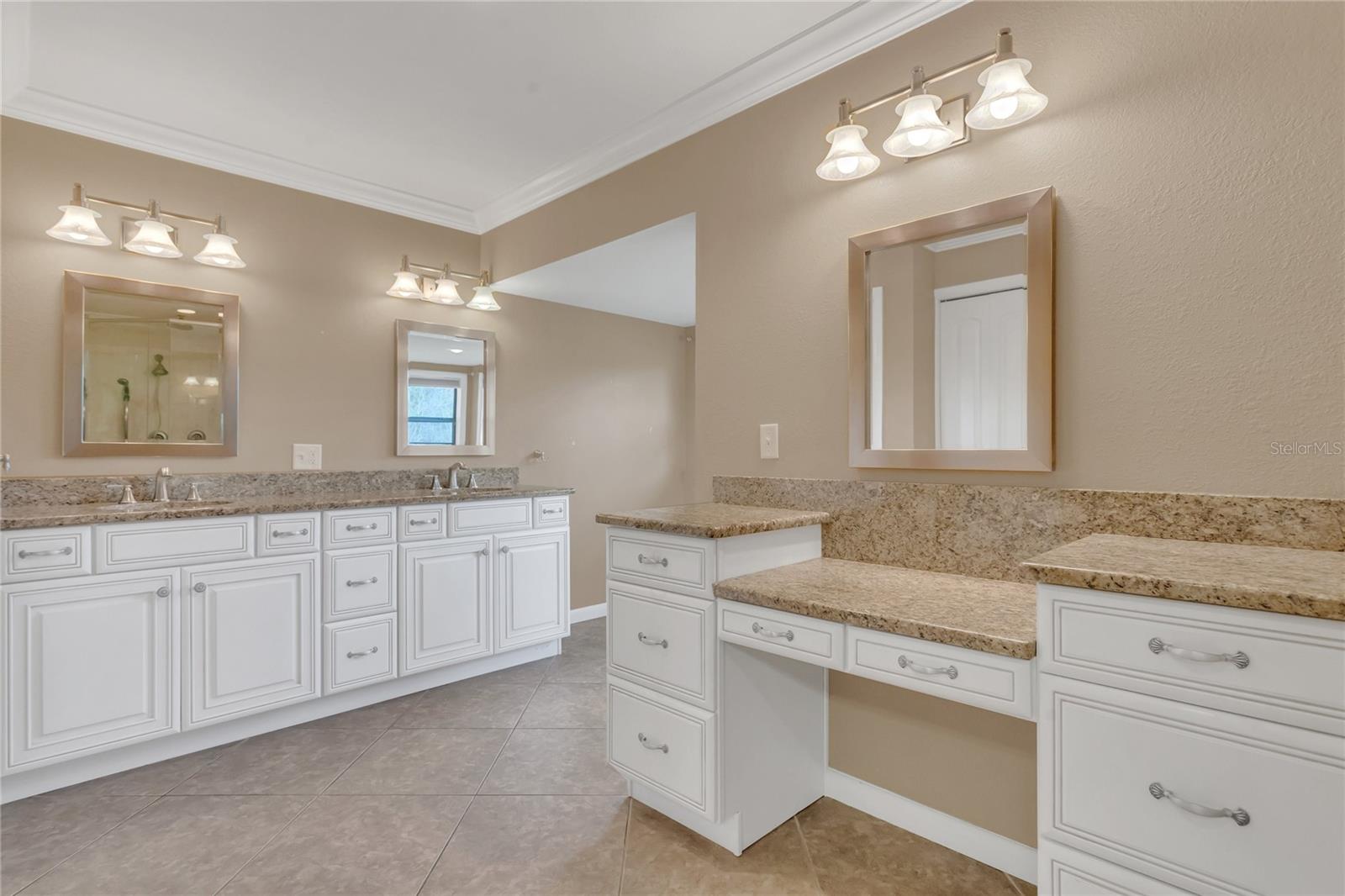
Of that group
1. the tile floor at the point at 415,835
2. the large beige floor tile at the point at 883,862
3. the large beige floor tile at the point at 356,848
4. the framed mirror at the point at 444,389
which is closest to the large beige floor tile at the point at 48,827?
the tile floor at the point at 415,835

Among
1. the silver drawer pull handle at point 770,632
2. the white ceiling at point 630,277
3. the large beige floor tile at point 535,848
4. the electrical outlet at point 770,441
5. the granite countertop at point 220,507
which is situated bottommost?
the large beige floor tile at point 535,848

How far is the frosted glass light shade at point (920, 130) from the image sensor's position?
1.68 meters

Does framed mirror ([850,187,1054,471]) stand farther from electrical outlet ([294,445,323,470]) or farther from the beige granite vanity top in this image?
electrical outlet ([294,445,323,470])

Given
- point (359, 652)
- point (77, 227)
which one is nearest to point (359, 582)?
point (359, 652)

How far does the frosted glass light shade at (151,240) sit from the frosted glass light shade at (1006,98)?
10.1ft

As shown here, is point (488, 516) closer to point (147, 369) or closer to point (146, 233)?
point (147, 369)

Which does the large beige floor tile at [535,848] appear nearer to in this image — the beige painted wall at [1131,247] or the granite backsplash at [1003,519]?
the beige painted wall at [1131,247]

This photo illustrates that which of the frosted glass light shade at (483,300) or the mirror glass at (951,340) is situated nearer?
the mirror glass at (951,340)

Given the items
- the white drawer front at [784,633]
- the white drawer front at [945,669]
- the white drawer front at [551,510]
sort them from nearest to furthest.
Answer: the white drawer front at [945,669]
the white drawer front at [784,633]
the white drawer front at [551,510]

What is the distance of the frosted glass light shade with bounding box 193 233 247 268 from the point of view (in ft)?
8.92

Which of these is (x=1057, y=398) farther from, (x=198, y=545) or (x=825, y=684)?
(x=198, y=545)

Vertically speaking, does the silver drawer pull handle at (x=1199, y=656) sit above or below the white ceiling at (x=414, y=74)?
below

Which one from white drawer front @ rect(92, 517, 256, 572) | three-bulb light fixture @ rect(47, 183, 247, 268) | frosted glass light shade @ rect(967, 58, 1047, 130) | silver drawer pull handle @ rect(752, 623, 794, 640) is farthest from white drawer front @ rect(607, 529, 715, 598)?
three-bulb light fixture @ rect(47, 183, 247, 268)

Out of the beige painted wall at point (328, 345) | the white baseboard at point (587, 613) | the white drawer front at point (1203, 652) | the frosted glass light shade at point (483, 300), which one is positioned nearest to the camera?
the white drawer front at point (1203, 652)
